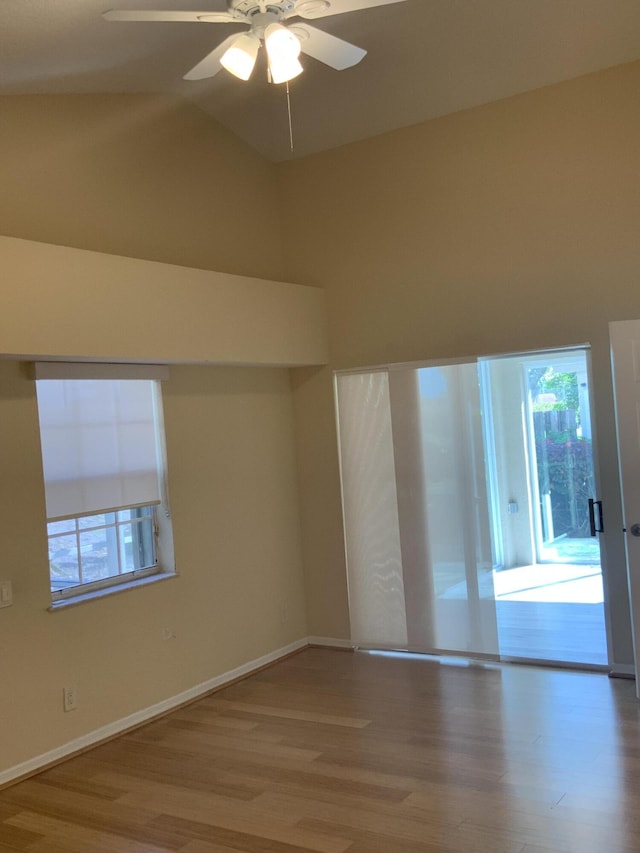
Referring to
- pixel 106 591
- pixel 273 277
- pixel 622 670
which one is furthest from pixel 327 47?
pixel 622 670

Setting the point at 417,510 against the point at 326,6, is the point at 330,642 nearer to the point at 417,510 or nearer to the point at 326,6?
the point at 417,510

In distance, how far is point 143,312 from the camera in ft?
15.3

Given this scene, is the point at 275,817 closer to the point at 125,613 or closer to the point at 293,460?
the point at 125,613

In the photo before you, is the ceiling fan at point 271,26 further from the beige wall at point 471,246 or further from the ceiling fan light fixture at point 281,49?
the beige wall at point 471,246

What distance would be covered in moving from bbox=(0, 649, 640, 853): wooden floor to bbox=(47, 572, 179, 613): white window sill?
0.82m

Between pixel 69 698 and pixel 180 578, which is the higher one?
pixel 180 578

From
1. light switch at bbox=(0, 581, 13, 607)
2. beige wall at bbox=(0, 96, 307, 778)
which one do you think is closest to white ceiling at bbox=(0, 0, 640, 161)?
beige wall at bbox=(0, 96, 307, 778)

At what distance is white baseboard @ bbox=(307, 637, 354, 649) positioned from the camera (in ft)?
20.2

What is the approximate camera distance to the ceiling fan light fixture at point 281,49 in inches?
118

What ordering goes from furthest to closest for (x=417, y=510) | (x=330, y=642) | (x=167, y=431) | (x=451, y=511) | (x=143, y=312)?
1. (x=330, y=642)
2. (x=417, y=510)
3. (x=451, y=511)
4. (x=167, y=431)
5. (x=143, y=312)

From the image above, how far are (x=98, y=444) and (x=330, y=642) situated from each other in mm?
2521

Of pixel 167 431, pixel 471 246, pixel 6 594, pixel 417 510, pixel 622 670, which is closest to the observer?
pixel 6 594

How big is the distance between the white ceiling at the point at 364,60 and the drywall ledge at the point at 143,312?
1012 millimetres

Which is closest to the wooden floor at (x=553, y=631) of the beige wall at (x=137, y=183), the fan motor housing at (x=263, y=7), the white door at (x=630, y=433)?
the white door at (x=630, y=433)
